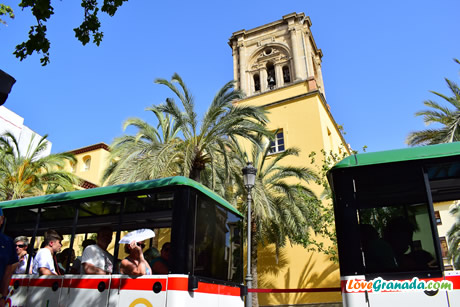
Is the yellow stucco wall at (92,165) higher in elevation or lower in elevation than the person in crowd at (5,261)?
higher

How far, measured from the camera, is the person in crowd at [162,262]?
17.2 feet

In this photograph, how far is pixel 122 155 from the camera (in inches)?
578

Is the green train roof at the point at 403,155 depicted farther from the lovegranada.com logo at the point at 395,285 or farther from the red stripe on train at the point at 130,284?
the red stripe on train at the point at 130,284

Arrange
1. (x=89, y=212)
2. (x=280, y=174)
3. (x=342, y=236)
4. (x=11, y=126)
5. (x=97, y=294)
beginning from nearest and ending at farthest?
(x=342, y=236), (x=97, y=294), (x=89, y=212), (x=280, y=174), (x=11, y=126)

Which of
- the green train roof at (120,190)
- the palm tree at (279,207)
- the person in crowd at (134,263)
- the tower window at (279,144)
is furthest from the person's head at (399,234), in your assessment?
the tower window at (279,144)

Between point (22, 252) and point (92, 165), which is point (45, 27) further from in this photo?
point (92, 165)

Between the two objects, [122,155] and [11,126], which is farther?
[11,126]

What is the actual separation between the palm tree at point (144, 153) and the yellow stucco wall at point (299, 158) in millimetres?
5607

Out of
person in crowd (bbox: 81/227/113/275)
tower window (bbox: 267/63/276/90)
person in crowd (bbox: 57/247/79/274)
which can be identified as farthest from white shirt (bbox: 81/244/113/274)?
tower window (bbox: 267/63/276/90)

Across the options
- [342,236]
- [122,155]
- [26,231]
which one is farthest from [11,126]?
[342,236]

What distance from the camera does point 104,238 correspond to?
5.75 metres

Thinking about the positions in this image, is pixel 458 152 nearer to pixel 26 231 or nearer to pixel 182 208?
pixel 182 208

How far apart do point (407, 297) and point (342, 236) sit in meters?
0.98

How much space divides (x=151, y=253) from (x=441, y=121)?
45.7 feet
